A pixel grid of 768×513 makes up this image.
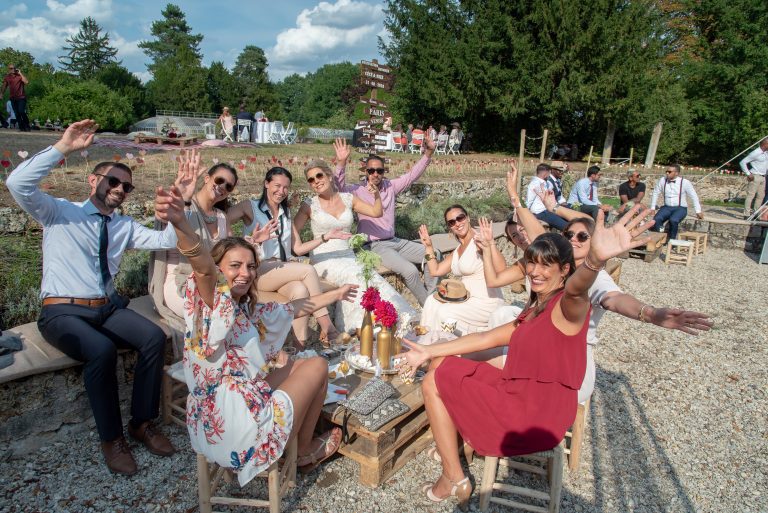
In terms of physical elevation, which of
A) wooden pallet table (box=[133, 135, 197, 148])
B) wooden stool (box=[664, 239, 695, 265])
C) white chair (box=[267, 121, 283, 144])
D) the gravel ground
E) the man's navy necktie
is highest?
white chair (box=[267, 121, 283, 144])

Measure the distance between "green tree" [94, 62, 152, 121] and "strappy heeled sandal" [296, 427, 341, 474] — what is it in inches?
1551

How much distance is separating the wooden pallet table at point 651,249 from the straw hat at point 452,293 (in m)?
6.58

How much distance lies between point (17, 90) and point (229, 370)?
51.2 feet

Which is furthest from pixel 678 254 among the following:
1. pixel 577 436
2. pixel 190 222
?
pixel 190 222

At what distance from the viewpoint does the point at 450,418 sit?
110 inches

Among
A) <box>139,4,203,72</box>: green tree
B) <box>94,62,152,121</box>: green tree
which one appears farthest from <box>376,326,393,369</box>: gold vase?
<box>139,4,203,72</box>: green tree

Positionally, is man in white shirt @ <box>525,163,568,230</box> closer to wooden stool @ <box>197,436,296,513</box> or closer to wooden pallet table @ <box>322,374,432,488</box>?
wooden pallet table @ <box>322,374,432,488</box>

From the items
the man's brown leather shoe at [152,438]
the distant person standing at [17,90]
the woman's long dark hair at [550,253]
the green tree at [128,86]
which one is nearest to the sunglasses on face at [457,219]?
the woman's long dark hair at [550,253]

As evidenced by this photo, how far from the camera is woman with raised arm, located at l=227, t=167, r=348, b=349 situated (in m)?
4.28

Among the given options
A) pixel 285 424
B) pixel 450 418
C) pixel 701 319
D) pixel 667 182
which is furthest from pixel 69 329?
pixel 667 182

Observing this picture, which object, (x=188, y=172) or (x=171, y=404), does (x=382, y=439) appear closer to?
(x=171, y=404)

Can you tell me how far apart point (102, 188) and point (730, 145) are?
3127cm

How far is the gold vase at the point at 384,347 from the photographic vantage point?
3.29 meters

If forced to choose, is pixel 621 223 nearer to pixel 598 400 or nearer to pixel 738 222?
pixel 598 400
